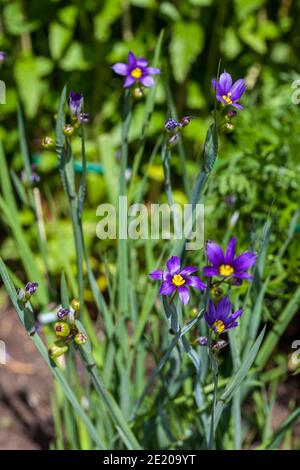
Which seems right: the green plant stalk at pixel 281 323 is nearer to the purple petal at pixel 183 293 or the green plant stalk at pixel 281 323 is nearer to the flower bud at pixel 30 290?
the purple petal at pixel 183 293

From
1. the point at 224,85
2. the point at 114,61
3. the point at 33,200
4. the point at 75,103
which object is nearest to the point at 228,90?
the point at 224,85

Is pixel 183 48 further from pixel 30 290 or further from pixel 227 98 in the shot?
pixel 30 290

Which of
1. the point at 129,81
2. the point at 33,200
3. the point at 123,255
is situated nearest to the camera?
the point at 129,81

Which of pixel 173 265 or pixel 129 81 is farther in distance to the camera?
pixel 129 81

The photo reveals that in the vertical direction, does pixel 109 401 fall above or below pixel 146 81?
below

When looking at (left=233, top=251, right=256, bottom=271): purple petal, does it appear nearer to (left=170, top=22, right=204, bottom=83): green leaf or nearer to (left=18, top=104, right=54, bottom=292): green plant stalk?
(left=18, top=104, right=54, bottom=292): green plant stalk

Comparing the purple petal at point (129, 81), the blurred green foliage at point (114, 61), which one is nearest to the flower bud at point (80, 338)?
the purple petal at point (129, 81)

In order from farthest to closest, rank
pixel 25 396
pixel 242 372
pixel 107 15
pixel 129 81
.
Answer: pixel 107 15, pixel 25 396, pixel 129 81, pixel 242 372

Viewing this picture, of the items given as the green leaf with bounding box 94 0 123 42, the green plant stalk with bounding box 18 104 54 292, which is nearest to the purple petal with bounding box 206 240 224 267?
the green plant stalk with bounding box 18 104 54 292
